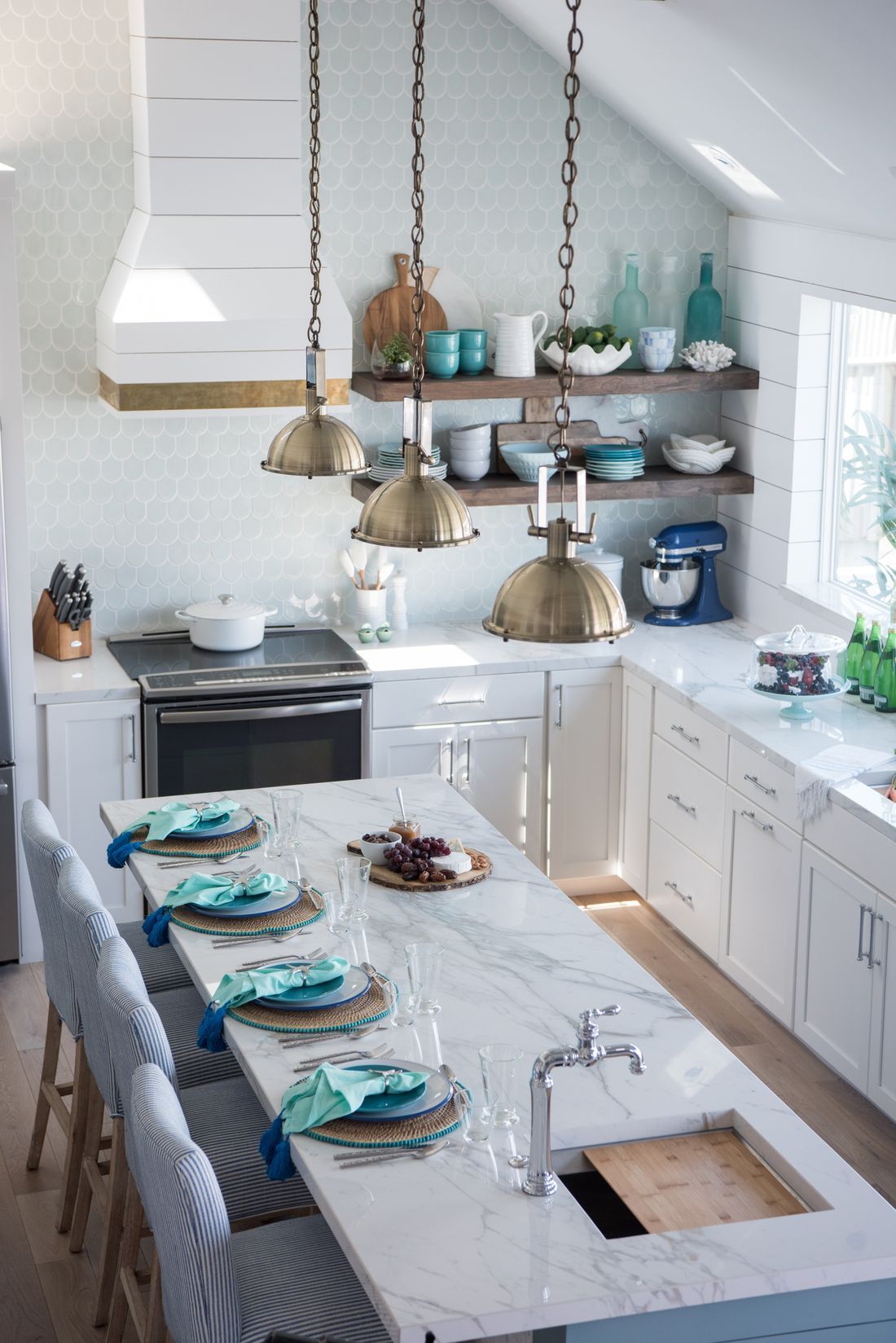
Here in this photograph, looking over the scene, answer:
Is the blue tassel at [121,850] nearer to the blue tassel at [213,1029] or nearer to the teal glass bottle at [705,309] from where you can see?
the blue tassel at [213,1029]

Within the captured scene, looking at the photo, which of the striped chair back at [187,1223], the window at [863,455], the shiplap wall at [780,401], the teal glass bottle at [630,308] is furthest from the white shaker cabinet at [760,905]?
the striped chair back at [187,1223]

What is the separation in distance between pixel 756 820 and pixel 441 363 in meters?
1.95

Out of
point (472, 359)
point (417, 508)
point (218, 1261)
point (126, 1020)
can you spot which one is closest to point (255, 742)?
point (472, 359)

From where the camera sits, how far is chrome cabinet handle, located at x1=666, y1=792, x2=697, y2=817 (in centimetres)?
532

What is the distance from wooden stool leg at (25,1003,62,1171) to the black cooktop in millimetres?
1373

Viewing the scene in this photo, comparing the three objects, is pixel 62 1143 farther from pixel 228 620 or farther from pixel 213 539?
pixel 213 539

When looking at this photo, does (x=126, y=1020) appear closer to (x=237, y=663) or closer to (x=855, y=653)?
(x=237, y=663)

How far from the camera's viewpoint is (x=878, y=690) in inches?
199

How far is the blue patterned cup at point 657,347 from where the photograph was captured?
19.1 feet

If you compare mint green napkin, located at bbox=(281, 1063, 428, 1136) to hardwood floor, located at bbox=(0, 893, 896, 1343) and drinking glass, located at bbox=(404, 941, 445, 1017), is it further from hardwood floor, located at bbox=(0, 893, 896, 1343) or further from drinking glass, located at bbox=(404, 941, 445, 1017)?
hardwood floor, located at bbox=(0, 893, 896, 1343)

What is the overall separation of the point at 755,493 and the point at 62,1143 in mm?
3368

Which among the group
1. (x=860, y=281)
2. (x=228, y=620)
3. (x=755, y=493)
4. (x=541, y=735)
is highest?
(x=860, y=281)

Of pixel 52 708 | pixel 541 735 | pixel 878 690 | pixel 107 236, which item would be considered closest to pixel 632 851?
pixel 541 735

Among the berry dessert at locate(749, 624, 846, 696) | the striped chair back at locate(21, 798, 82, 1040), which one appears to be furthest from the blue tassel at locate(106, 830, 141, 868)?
the berry dessert at locate(749, 624, 846, 696)
